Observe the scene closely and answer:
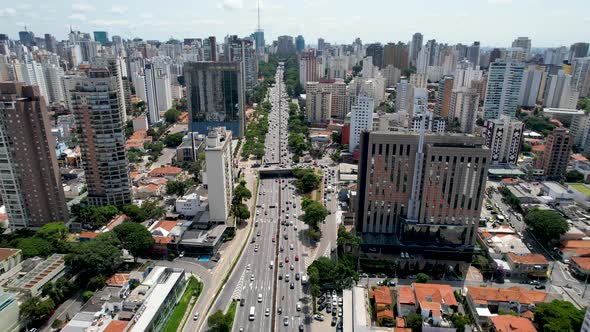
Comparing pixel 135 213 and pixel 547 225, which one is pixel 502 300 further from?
pixel 135 213

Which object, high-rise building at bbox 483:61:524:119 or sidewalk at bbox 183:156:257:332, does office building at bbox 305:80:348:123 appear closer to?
high-rise building at bbox 483:61:524:119

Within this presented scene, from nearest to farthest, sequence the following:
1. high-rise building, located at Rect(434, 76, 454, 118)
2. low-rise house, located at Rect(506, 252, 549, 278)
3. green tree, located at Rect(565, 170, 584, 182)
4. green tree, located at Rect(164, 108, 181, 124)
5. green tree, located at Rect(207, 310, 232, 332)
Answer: green tree, located at Rect(207, 310, 232, 332) < low-rise house, located at Rect(506, 252, 549, 278) < green tree, located at Rect(565, 170, 584, 182) < high-rise building, located at Rect(434, 76, 454, 118) < green tree, located at Rect(164, 108, 181, 124)

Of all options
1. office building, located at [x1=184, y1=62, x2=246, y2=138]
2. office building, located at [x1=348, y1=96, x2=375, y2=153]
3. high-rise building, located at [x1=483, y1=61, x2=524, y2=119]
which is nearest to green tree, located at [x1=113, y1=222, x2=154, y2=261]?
office building, located at [x1=184, y1=62, x2=246, y2=138]

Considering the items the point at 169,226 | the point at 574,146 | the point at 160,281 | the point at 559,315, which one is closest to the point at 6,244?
the point at 169,226

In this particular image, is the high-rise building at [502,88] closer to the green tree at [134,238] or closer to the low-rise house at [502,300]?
the low-rise house at [502,300]

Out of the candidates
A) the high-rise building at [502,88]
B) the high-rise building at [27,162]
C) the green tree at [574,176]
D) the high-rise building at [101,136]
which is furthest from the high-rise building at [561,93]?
the high-rise building at [27,162]

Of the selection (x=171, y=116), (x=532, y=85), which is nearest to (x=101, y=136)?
(x=171, y=116)
